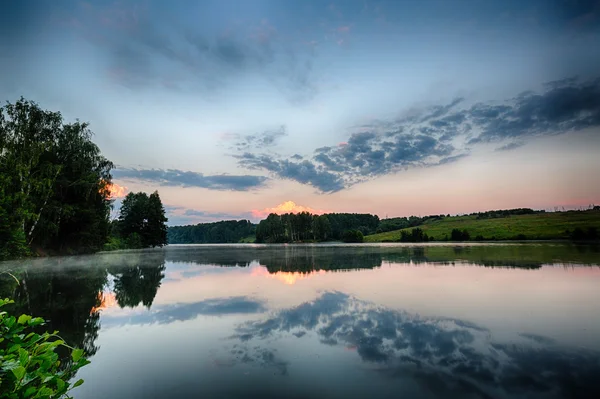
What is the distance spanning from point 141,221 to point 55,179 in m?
51.8

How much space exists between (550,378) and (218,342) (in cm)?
740

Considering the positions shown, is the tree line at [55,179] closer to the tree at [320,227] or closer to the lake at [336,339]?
the lake at [336,339]

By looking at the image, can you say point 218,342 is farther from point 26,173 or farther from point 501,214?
point 501,214

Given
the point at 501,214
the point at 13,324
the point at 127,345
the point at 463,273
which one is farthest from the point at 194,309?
the point at 501,214

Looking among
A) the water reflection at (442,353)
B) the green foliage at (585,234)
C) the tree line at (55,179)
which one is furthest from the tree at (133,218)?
the green foliage at (585,234)

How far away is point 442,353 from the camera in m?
7.30

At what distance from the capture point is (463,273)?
67.2 feet

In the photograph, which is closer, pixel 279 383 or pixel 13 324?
pixel 13 324

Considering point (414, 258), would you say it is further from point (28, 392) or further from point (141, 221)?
point (141, 221)

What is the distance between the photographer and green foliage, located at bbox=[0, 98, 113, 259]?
1220 inches

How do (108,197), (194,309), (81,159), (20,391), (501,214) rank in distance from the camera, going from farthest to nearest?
(501,214) → (108,197) → (81,159) → (194,309) → (20,391)

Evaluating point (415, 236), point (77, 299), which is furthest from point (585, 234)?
point (77, 299)

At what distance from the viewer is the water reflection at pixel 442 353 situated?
18.8ft

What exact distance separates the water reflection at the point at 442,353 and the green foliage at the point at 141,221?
82906 mm
